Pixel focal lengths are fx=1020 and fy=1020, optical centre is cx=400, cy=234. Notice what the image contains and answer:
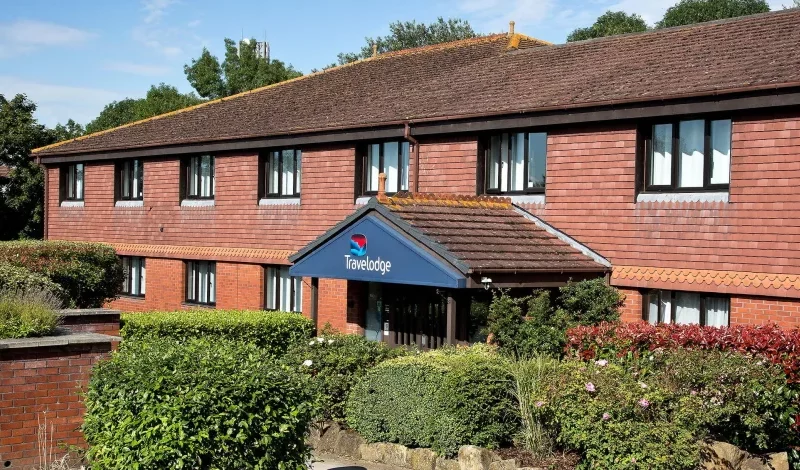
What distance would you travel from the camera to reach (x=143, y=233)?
29.3 meters

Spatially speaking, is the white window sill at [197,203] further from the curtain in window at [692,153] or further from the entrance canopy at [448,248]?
the curtain in window at [692,153]

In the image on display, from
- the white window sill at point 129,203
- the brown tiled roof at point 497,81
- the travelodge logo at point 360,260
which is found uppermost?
the brown tiled roof at point 497,81

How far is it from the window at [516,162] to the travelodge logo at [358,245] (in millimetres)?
3675

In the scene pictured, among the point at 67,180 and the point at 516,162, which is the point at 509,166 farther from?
the point at 67,180

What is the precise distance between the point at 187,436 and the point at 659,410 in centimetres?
514

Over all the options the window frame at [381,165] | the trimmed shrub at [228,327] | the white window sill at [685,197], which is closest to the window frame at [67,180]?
the window frame at [381,165]

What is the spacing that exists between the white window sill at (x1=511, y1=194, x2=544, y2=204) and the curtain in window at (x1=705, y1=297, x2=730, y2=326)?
12.7 ft

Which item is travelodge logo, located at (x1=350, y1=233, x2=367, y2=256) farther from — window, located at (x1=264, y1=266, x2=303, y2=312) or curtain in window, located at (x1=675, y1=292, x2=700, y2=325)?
window, located at (x1=264, y1=266, x2=303, y2=312)

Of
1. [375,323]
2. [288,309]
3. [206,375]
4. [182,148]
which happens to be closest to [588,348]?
[206,375]

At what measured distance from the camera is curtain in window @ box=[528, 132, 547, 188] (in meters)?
19.2

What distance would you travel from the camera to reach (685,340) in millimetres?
12969

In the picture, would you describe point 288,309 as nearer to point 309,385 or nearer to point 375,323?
point 375,323

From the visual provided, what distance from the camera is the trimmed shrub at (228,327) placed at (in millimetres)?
16766

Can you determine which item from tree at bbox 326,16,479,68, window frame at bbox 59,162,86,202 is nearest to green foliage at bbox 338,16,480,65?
tree at bbox 326,16,479,68
